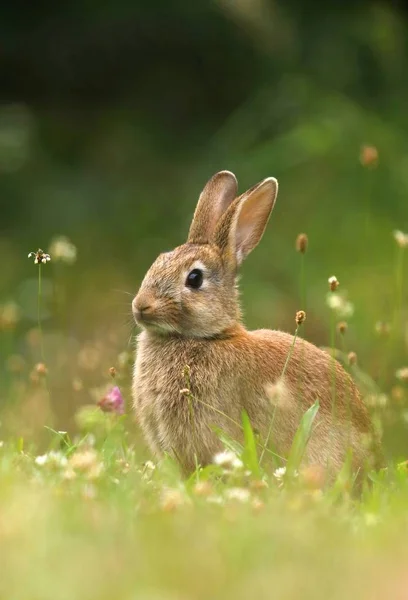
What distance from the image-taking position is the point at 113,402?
16.7 feet

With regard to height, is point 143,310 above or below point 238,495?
above

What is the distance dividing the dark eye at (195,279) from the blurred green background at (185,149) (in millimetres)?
2506

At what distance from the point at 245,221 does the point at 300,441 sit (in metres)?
1.66

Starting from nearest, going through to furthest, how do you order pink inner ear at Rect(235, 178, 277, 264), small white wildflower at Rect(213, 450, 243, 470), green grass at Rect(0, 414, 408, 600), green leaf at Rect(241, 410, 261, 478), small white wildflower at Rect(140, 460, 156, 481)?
1. green grass at Rect(0, 414, 408, 600)
2. small white wildflower at Rect(213, 450, 243, 470)
3. green leaf at Rect(241, 410, 261, 478)
4. small white wildflower at Rect(140, 460, 156, 481)
5. pink inner ear at Rect(235, 178, 277, 264)

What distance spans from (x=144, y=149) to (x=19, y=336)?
250 cm

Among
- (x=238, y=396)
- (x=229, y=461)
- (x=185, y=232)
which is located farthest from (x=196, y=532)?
(x=185, y=232)

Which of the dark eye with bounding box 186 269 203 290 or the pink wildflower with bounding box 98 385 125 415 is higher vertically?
the dark eye with bounding box 186 269 203 290

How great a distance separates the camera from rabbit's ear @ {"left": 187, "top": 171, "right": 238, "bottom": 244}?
592 centimetres

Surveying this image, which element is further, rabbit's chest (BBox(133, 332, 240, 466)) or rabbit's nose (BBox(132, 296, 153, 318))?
rabbit's nose (BBox(132, 296, 153, 318))

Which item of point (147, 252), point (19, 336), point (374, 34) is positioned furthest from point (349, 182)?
point (19, 336)

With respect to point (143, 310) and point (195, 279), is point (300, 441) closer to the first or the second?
point (143, 310)

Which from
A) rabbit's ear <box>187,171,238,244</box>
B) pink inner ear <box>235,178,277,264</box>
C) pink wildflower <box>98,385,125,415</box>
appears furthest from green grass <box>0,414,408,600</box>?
rabbit's ear <box>187,171,238,244</box>

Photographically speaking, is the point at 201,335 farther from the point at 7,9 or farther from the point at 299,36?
the point at 7,9

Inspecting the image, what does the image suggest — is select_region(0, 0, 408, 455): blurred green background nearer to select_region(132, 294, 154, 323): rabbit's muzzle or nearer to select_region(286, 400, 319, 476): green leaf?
select_region(132, 294, 154, 323): rabbit's muzzle
